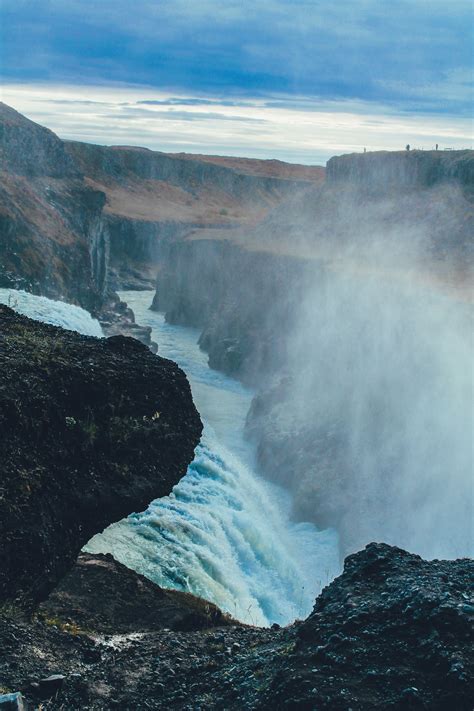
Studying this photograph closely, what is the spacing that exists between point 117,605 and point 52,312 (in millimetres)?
24896

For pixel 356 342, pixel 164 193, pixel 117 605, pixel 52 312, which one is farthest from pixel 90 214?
pixel 164 193

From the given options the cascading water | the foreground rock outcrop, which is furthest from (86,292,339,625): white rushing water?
Result: the foreground rock outcrop

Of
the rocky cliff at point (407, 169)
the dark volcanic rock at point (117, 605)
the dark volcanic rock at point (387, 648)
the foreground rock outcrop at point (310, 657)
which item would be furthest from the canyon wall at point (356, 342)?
the dark volcanic rock at point (387, 648)

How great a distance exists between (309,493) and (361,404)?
7.01m

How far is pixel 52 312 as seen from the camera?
38281mm

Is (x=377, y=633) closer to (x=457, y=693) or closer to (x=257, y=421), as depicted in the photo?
(x=457, y=693)

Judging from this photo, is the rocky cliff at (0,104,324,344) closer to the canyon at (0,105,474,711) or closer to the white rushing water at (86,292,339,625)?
the canyon at (0,105,474,711)

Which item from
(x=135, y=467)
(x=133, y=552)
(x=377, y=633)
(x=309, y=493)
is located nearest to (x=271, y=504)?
(x=309, y=493)

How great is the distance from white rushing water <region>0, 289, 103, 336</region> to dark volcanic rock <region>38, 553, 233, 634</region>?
68.2ft

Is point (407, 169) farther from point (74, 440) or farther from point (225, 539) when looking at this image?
point (74, 440)

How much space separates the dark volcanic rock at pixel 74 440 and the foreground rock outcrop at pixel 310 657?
1.11 metres

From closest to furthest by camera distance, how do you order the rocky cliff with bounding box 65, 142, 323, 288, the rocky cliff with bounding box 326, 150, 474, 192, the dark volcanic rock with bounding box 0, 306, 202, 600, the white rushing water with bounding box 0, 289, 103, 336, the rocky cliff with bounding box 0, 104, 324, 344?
the dark volcanic rock with bounding box 0, 306, 202, 600, the white rushing water with bounding box 0, 289, 103, 336, the rocky cliff with bounding box 0, 104, 324, 344, the rocky cliff with bounding box 326, 150, 474, 192, the rocky cliff with bounding box 65, 142, 323, 288

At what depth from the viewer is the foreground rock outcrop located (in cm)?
953

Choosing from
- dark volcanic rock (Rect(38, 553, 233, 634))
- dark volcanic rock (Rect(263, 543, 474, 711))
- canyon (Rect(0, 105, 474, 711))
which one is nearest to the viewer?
dark volcanic rock (Rect(263, 543, 474, 711))
